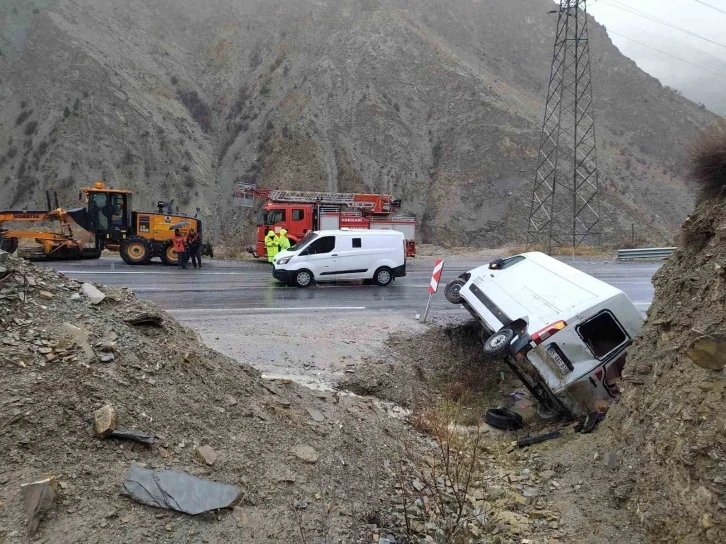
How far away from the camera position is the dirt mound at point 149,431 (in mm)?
3469

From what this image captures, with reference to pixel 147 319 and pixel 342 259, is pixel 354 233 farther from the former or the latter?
pixel 147 319

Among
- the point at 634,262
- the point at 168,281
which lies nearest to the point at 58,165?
the point at 168,281

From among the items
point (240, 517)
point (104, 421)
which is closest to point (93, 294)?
point (104, 421)

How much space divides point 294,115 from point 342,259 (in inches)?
1313

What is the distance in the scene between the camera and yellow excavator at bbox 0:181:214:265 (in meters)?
18.5

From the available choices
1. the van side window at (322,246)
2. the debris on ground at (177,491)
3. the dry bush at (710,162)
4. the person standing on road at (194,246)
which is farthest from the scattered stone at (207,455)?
the person standing on road at (194,246)

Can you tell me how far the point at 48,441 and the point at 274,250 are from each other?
59.3ft

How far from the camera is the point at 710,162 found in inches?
249

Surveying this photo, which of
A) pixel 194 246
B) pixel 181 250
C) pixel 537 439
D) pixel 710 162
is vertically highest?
pixel 710 162

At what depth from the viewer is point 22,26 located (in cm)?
4450

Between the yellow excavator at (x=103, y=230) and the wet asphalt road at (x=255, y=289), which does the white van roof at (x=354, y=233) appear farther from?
the yellow excavator at (x=103, y=230)

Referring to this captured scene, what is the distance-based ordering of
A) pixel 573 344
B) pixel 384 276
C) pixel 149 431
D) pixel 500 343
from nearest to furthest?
pixel 149 431 < pixel 573 344 < pixel 500 343 < pixel 384 276

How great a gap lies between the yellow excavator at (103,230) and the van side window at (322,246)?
22.7 feet

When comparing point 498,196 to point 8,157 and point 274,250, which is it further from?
point 8,157
